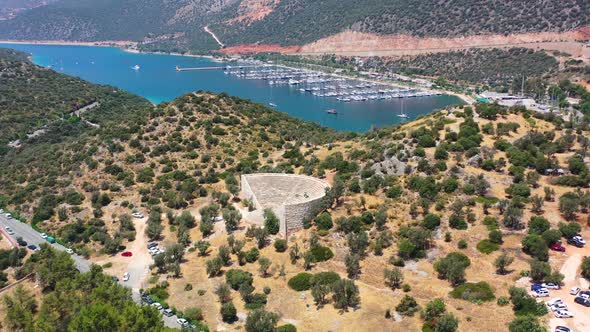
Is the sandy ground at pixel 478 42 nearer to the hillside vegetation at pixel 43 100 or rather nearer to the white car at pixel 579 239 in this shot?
the hillside vegetation at pixel 43 100

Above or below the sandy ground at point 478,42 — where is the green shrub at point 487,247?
below

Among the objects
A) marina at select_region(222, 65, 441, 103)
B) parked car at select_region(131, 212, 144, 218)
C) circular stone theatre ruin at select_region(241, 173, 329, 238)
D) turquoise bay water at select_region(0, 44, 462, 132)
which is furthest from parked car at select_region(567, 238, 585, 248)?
marina at select_region(222, 65, 441, 103)

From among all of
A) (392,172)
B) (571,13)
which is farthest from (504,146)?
(571,13)

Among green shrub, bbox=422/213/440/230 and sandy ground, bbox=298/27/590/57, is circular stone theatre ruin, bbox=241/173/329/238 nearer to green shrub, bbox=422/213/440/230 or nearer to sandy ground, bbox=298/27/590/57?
green shrub, bbox=422/213/440/230

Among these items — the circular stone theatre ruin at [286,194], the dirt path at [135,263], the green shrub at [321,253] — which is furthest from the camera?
the circular stone theatre ruin at [286,194]

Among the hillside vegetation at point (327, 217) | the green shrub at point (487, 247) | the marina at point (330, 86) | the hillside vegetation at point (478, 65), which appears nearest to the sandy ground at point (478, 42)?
the hillside vegetation at point (478, 65)
